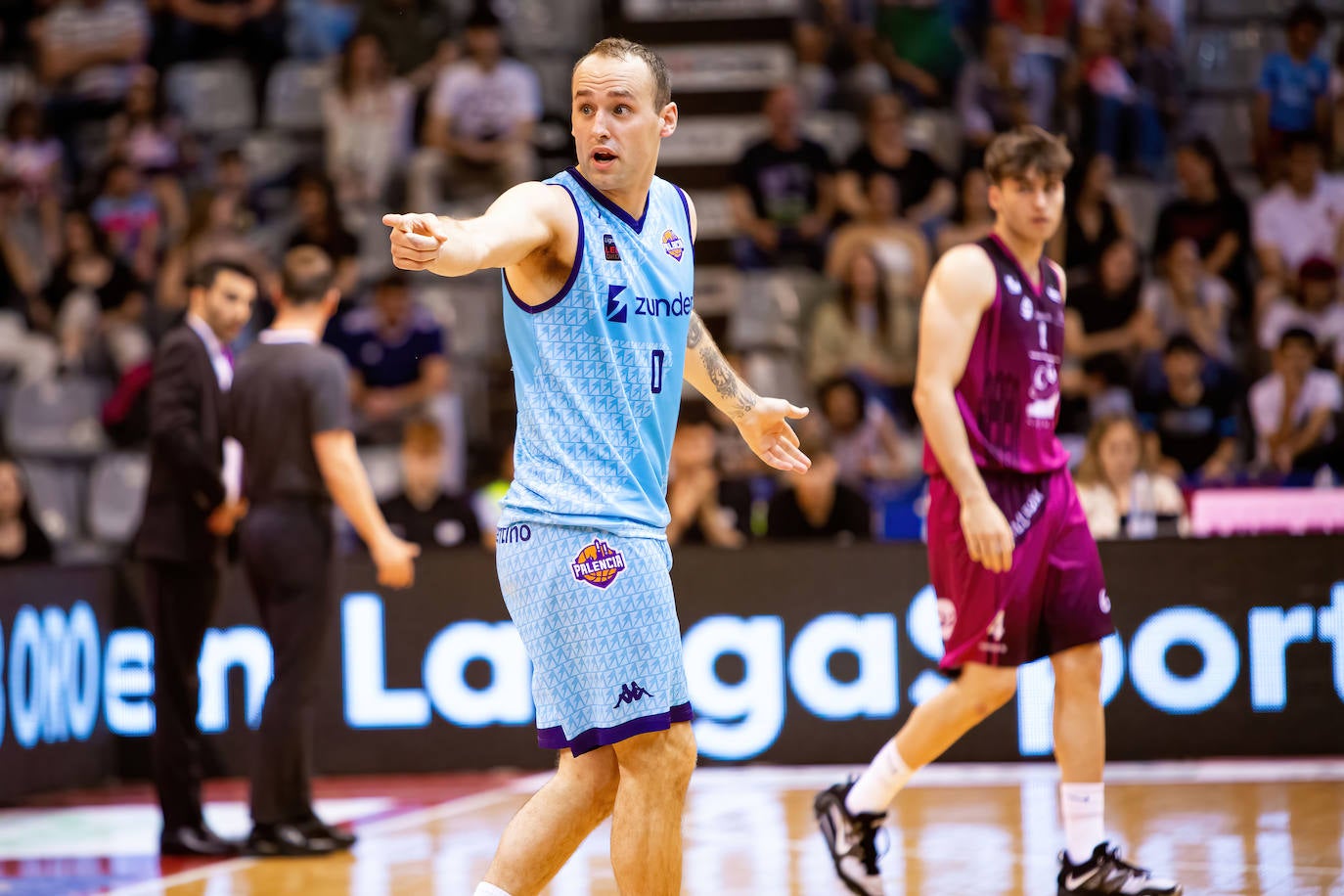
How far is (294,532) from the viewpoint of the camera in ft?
20.9

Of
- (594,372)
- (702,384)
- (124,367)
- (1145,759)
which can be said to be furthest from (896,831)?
(124,367)

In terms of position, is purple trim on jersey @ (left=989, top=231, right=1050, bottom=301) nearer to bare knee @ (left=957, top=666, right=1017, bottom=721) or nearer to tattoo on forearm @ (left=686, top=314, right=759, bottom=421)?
bare knee @ (left=957, top=666, right=1017, bottom=721)

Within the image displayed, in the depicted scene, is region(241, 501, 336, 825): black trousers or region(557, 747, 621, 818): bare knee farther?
region(241, 501, 336, 825): black trousers

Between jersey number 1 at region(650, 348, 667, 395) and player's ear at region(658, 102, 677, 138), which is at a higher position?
player's ear at region(658, 102, 677, 138)

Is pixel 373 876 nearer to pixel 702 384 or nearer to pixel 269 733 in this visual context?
pixel 269 733

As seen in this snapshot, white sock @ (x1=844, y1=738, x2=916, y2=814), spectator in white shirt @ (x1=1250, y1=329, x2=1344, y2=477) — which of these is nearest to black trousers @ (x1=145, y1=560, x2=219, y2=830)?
white sock @ (x1=844, y1=738, x2=916, y2=814)

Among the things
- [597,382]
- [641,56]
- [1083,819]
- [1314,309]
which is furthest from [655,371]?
[1314,309]

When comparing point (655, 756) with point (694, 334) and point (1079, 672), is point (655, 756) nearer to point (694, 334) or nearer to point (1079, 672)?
point (694, 334)

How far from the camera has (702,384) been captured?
405 centimetres

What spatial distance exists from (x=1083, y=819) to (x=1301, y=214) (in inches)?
311

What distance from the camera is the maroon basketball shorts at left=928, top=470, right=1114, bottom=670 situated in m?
4.96

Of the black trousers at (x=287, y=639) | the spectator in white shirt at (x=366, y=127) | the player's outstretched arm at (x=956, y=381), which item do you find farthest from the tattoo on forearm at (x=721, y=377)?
the spectator in white shirt at (x=366, y=127)

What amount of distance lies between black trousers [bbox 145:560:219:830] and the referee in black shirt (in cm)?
33

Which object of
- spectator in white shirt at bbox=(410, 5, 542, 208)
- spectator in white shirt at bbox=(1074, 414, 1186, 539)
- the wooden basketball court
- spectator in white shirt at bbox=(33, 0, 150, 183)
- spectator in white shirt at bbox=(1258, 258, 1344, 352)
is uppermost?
spectator in white shirt at bbox=(33, 0, 150, 183)
